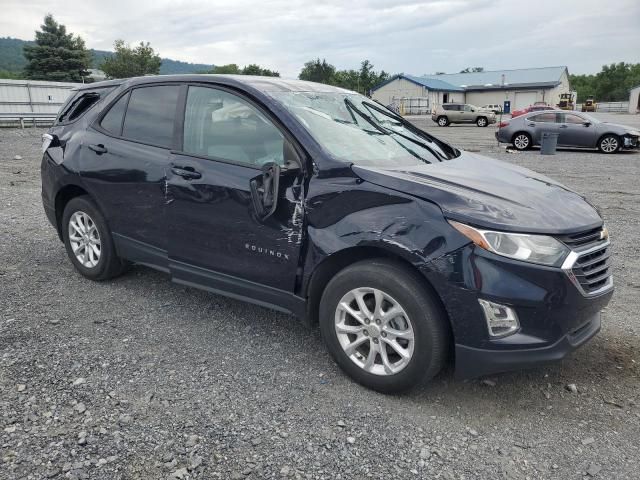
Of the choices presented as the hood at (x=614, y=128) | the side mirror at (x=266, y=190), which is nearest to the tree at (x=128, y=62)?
the hood at (x=614, y=128)

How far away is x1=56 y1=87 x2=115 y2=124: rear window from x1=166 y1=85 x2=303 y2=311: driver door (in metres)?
1.26

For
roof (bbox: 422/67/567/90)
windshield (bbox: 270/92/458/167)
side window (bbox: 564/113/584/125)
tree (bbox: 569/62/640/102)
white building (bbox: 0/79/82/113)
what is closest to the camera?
windshield (bbox: 270/92/458/167)

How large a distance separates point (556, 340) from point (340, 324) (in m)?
1.18

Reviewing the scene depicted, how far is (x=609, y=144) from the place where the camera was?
16.9m

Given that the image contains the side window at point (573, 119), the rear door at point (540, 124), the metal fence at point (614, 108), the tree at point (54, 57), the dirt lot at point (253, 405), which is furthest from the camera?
the metal fence at point (614, 108)

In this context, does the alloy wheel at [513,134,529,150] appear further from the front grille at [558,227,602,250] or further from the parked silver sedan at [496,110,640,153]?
the front grille at [558,227,602,250]

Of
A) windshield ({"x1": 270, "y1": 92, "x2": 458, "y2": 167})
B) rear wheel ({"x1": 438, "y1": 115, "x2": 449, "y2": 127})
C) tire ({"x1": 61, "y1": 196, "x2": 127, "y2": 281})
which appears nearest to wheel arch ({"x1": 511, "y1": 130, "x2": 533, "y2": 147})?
windshield ({"x1": 270, "y1": 92, "x2": 458, "y2": 167})

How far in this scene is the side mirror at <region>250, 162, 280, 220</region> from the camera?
128 inches

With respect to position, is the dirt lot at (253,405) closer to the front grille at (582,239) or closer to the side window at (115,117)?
the front grille at (582,239)

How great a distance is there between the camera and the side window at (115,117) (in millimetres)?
4438

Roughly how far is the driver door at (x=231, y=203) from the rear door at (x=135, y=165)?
15cm

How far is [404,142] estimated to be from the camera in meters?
3.96

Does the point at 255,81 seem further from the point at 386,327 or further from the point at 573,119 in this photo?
the point at 573,119

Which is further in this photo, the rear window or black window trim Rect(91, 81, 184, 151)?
the rear window
